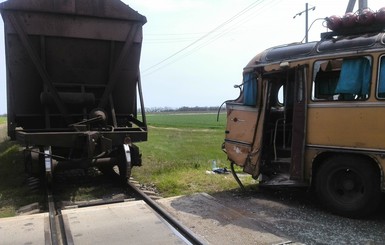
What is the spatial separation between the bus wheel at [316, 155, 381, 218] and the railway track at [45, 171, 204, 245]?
250 centimetres

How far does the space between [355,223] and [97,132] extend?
4976 mm

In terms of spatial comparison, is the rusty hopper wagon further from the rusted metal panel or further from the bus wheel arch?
the bus wheel arch

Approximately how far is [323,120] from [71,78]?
18.2 ft

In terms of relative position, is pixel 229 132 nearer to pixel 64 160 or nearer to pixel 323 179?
pixel 323 179

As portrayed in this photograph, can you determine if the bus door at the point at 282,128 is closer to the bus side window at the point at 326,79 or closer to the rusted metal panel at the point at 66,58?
the bus side window at the point at 326,79

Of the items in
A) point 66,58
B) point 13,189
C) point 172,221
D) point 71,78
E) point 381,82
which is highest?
point 66,58

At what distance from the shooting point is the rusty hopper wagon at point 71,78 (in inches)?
324

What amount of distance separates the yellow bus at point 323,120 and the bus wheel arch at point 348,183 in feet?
0.05

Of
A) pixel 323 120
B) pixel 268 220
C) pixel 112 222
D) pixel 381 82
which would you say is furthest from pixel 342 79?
pixel 112 222

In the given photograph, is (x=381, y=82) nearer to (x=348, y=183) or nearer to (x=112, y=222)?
(x=348, y=183)

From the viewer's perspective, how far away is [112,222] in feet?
19.2

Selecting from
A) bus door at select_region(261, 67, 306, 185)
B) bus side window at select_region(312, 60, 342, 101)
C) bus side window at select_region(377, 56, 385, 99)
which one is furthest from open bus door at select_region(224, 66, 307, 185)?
bus side window at select_region(377, 56, 385, 99)

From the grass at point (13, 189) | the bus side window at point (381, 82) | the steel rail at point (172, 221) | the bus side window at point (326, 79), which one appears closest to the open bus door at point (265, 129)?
the bus side window at point (326, 79)

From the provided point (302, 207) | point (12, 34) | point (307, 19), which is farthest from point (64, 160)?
point (307, 19)
